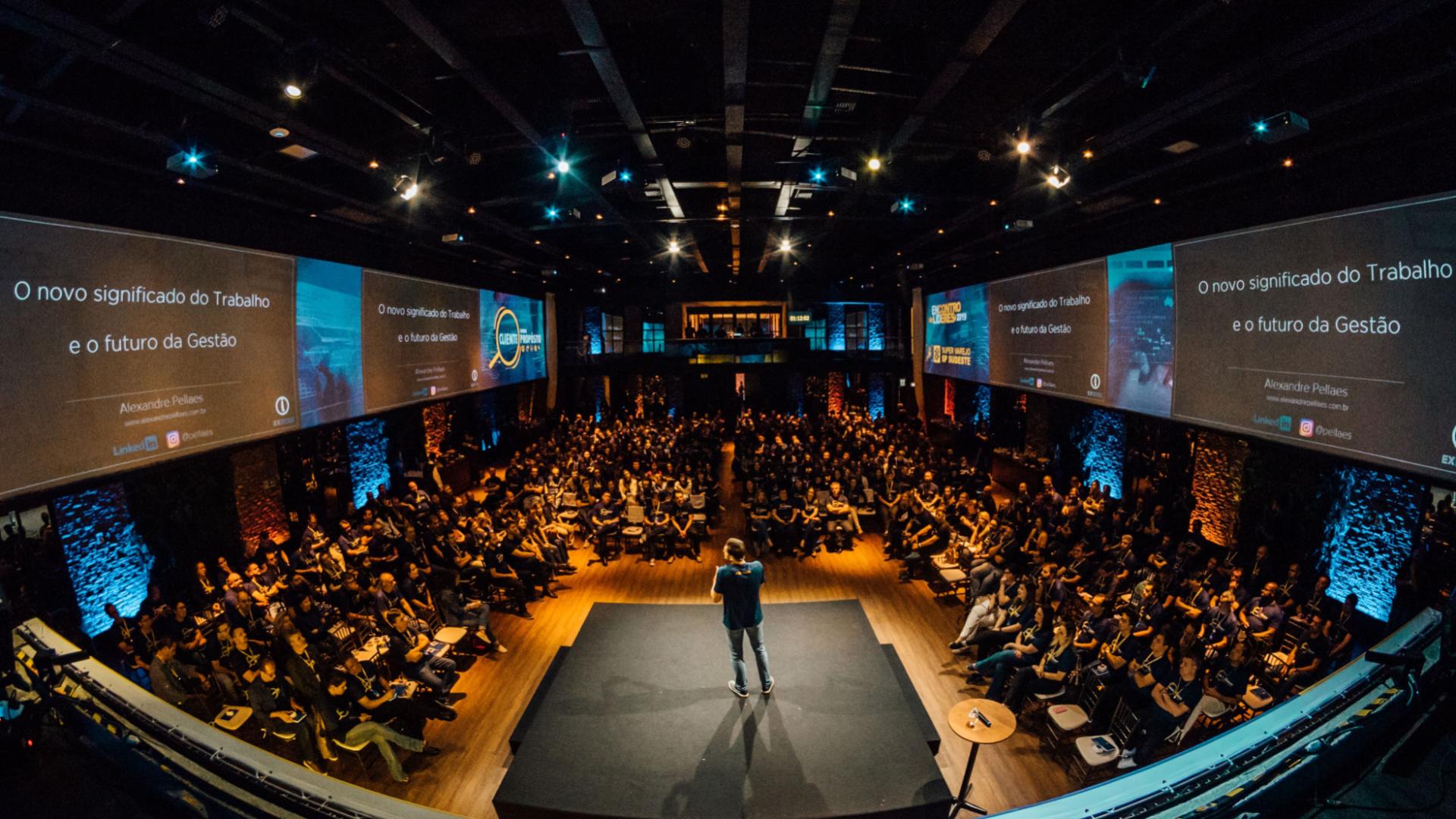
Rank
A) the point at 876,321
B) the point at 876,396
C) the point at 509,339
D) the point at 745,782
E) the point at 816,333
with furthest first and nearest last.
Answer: the point at 876,396 < the point at 816,333 < the point at 876,321 < the point at 509,339 < the point at 745,782

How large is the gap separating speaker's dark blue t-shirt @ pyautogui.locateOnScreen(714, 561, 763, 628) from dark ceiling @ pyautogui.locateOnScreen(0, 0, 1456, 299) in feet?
11.7

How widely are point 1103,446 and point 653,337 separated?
1394 cm

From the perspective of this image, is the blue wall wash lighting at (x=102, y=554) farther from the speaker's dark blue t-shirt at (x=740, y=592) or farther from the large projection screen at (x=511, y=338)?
the speaker's dark blue t-shirt at (x=740, y=592)

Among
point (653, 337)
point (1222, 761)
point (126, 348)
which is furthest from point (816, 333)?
point (1222, 761)

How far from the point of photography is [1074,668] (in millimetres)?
4836

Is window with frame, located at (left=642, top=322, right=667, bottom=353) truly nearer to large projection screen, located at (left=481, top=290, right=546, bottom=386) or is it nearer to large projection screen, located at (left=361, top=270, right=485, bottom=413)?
large projection screen, located at (left=481, top=290, right=546, bottom=386)

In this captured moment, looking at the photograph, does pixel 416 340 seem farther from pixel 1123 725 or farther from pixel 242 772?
pixel 1123 725

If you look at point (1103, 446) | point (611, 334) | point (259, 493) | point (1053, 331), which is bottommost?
point (259, 493)

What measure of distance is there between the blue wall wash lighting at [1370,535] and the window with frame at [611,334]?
58.5 ft

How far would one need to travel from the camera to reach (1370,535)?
6355mm

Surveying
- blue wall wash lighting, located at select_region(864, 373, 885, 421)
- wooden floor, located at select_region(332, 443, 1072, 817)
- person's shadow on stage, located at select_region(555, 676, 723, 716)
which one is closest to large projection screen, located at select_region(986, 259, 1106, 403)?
wooden floor, located at select_region(332, 443, 1072, 817)

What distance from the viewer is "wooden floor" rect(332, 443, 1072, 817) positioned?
14.0ft

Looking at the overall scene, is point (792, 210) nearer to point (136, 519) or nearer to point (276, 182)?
point (276, 182)

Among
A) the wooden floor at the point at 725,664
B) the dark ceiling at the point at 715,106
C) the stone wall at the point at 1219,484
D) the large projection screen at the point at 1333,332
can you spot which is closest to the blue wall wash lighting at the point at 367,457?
the dark ceiling at the point at 715,106
